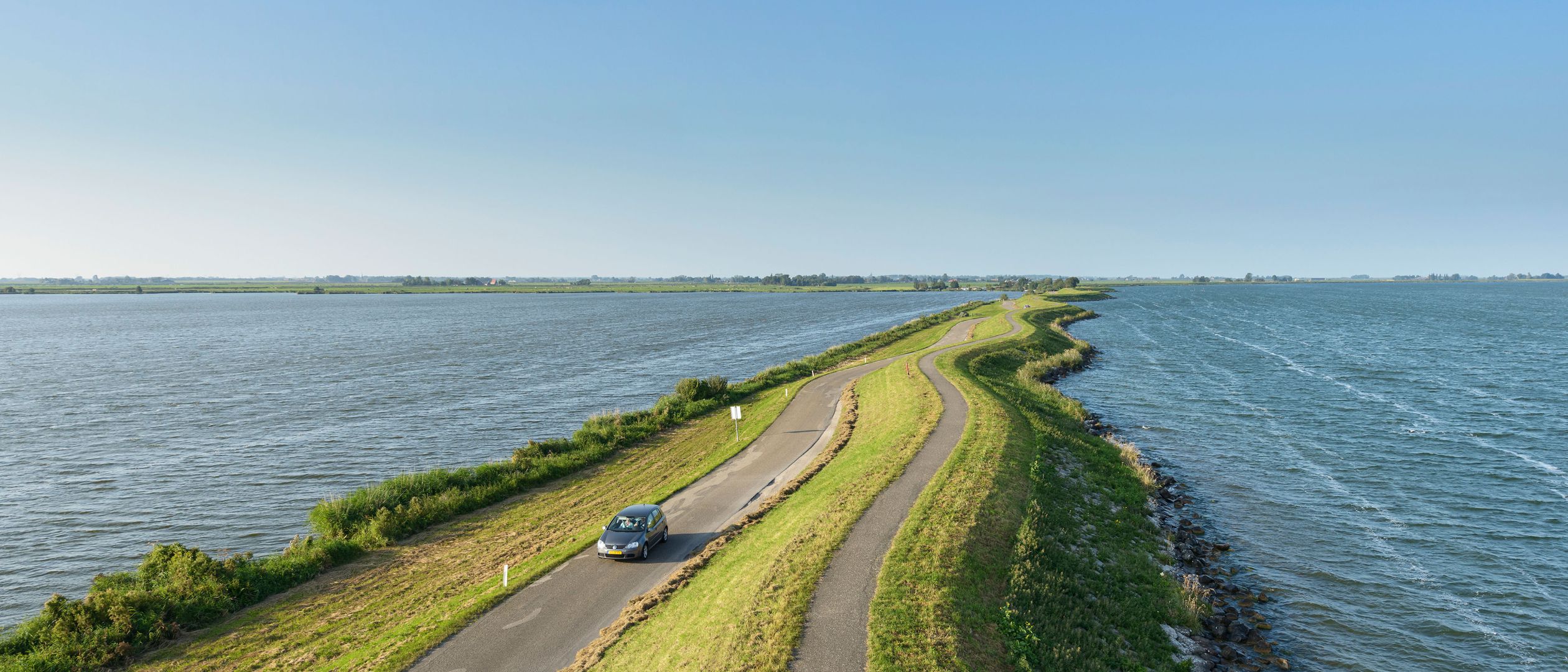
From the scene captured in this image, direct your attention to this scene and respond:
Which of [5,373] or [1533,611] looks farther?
[5,373]

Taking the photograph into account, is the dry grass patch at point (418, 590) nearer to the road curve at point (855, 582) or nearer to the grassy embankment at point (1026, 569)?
the road curve at point (855, 582)

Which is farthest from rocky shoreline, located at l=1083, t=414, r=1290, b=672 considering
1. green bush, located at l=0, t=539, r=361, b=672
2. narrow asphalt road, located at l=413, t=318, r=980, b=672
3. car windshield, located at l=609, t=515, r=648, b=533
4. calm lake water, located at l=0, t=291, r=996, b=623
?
calm lake water, located at l=0, t=291, r=996, b=623

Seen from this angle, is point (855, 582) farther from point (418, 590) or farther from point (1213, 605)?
point (418, 590)

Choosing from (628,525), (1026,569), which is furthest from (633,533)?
(1026,569)

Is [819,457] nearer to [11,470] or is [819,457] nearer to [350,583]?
[350,583]

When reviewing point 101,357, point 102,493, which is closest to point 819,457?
point 102,493

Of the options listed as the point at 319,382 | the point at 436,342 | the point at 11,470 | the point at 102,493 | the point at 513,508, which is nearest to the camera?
the point at 513,508
